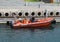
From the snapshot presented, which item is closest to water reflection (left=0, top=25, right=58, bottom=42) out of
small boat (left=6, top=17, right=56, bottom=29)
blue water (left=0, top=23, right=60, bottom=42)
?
blue water (left=0, top=23, right=60, bottom=42)

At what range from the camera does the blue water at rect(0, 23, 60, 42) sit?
71.2 meters

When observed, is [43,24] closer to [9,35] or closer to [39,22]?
[39,22]

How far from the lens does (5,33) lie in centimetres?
7619

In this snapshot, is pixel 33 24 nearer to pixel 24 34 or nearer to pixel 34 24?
pixel 34 24

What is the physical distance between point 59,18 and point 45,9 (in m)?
3.00

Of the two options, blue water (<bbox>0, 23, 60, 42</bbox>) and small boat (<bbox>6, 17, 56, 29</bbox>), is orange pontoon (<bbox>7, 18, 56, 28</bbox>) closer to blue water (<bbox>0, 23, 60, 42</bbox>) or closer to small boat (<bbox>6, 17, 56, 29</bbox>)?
small boat (<bbox>6, 17, 56, 29</bbox>)

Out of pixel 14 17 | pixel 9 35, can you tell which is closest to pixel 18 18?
pixel 14 17

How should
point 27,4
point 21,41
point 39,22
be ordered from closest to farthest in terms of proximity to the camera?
point 21,41 → point 39,22 → point 27,4

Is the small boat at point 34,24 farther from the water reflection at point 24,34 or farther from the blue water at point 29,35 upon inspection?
the blue water at point 29,35

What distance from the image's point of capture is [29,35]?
245 feet

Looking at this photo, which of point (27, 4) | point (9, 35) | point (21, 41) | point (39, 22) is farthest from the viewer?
point (27, 4)

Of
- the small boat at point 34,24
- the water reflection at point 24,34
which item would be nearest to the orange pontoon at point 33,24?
the small boat at point 34,24

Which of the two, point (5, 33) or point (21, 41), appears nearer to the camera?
point (21, 41)

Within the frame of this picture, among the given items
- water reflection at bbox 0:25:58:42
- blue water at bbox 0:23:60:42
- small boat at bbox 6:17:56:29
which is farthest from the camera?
small boat at bbox 6:17:56:29
